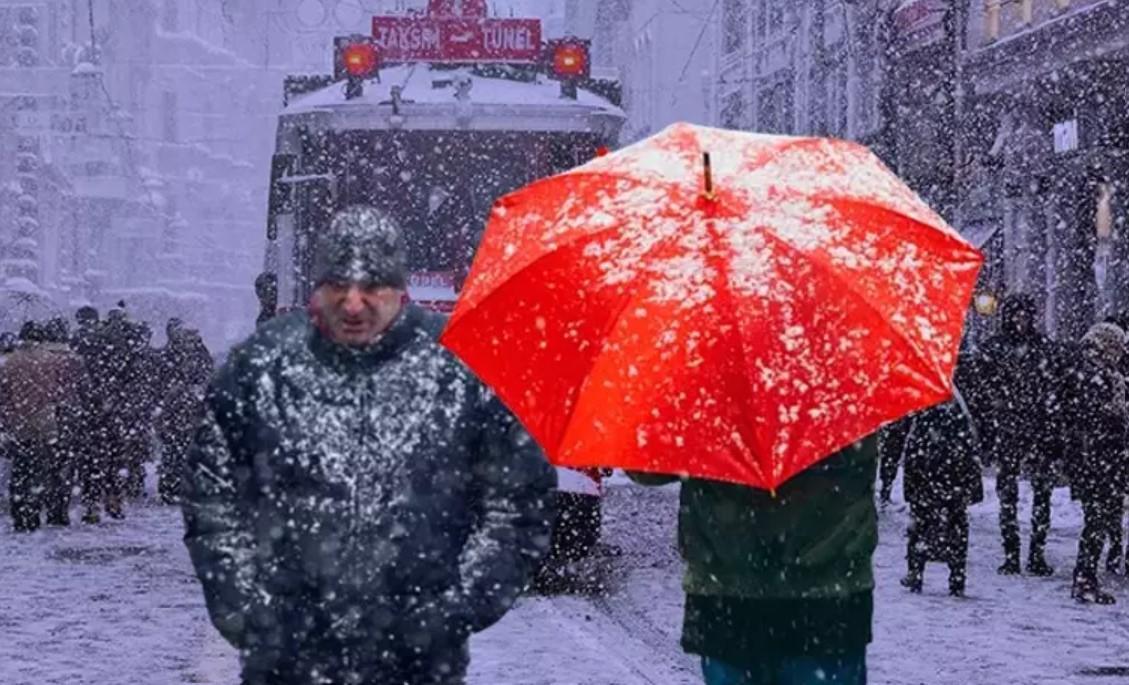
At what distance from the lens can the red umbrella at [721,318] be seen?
4.40 m

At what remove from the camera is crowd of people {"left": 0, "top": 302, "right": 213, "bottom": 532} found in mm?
16984

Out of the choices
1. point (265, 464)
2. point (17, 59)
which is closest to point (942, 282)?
point (265, 464)

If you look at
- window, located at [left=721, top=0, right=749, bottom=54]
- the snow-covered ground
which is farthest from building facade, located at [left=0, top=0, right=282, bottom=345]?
the snow-covered ground

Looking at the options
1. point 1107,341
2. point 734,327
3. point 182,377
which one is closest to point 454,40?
point 1107,341

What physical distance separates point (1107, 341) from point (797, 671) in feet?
28.3

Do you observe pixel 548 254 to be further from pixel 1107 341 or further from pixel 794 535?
pixel 1107 341

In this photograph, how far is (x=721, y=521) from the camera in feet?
15.2

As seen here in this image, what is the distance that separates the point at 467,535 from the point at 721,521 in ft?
2.00

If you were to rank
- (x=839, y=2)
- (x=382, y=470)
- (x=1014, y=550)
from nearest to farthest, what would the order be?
(x=382, y=470) < (x=1014, y=550) < (x=839, y=2)

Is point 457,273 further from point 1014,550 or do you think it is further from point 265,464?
point 265,464

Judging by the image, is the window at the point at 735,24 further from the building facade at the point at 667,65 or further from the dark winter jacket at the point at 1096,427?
the dark winter jacket at the point at 1096,427

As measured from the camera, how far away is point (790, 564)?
458cm

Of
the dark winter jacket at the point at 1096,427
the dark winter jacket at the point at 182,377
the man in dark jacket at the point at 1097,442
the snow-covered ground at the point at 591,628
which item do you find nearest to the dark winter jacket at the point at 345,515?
the snow-covered ground at the point at 591,628

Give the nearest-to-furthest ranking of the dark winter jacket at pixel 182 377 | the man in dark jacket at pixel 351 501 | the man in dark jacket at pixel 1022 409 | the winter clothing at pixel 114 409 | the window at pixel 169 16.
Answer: the man in dark jacket at pixel 351 501 → the man in dark jacket at pixel 1022 409 → the winter clothing at pixel 114 409 → the dark winter jacket at pixel 182 377 → the window at pixel 169 16
